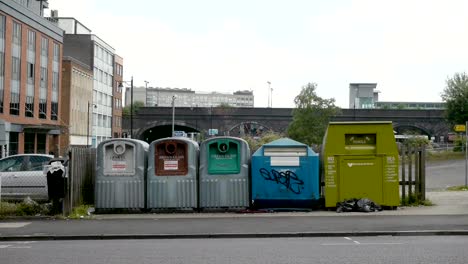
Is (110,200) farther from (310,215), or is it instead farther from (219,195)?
(310,215)

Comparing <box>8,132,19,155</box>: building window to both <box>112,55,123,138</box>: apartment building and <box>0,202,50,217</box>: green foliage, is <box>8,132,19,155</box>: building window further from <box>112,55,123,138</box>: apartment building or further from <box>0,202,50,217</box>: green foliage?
<box>0,202,50,217</box>: green foliage

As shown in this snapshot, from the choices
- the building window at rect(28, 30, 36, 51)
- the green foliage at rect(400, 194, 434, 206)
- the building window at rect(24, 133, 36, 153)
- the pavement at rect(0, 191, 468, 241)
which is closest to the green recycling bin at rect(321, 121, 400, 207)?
the pavement at rect(0, 191, 468, 241)

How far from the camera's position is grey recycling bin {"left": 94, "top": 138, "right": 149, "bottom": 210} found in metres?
17.1

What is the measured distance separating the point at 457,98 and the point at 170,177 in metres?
53.0

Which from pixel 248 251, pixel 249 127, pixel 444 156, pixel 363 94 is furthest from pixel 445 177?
pixel 363 94

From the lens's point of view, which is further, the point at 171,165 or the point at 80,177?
the point at 80,177

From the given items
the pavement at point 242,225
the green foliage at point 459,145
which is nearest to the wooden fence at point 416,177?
the pavement at point 242,225

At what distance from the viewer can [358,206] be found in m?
16.9

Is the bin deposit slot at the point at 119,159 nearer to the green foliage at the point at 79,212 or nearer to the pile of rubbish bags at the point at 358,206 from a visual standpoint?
the green foliage at the point at 79,212

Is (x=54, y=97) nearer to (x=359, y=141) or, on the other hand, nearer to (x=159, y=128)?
(x=159, y=128)

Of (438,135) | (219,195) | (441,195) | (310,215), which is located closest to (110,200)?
(219,195)

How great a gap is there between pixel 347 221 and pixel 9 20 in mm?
54364

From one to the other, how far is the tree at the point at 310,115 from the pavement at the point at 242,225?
6004 centimetres

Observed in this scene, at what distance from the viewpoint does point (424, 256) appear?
1005 cm
